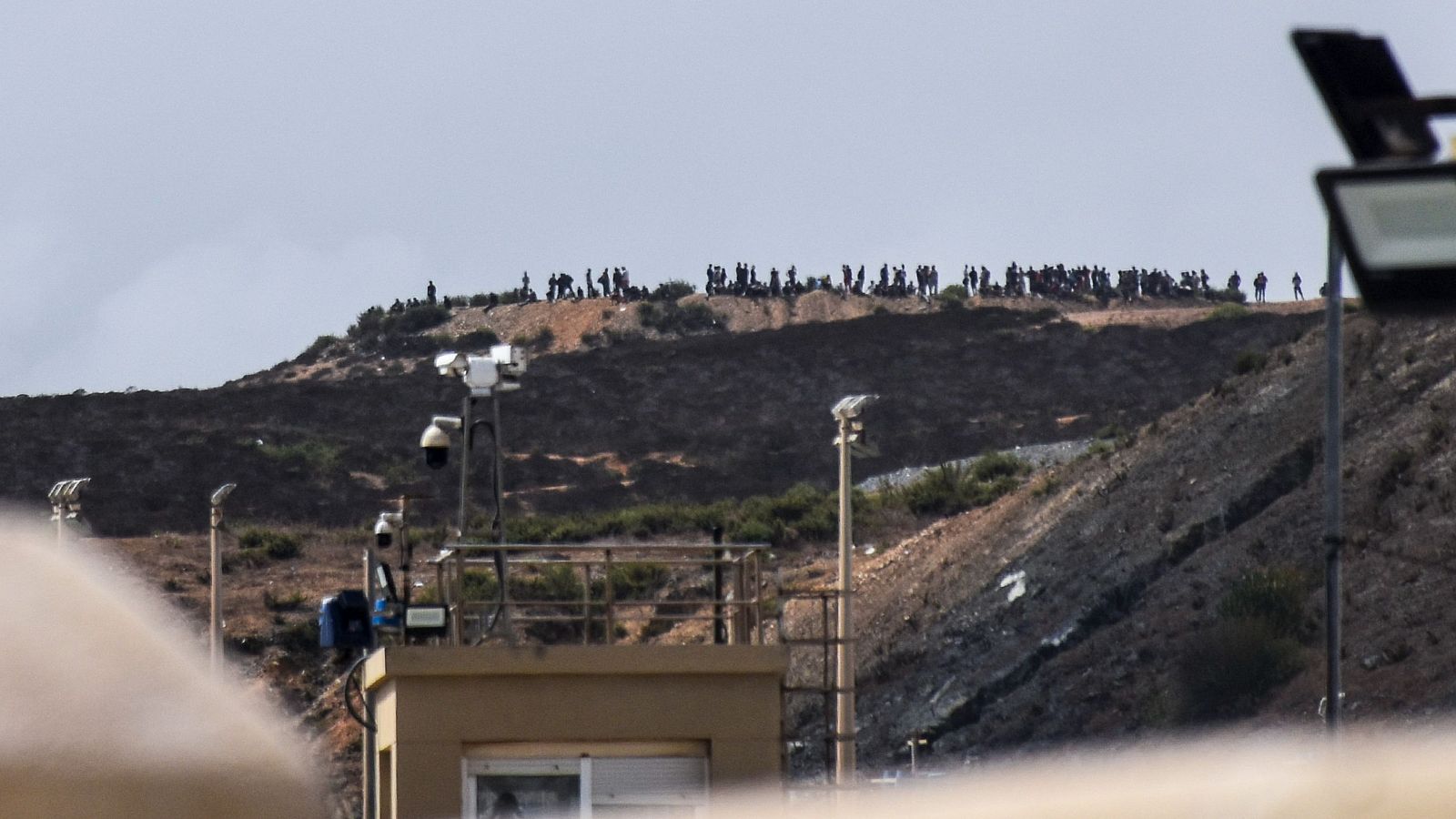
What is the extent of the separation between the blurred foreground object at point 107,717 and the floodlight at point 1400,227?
10.9 feet

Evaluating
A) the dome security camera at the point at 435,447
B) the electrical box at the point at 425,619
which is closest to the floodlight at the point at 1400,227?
the electrical box at the point at 425,619

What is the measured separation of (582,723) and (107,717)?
1092cm

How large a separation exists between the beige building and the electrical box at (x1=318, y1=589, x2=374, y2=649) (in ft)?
7.61

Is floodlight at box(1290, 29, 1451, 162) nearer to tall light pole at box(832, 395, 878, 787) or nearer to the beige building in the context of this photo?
the beige building

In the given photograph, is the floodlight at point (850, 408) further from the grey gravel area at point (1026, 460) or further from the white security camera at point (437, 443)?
the grey gravel area at point (1026, 460)

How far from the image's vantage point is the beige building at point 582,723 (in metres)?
16.8

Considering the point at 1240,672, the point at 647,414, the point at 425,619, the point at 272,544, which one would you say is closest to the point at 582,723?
the point at 425,619

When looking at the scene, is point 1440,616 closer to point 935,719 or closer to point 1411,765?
point 935,719

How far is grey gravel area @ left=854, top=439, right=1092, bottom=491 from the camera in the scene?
7138 centimetres

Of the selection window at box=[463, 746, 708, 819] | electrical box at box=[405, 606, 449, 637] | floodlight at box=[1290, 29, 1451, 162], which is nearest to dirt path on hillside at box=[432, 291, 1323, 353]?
electrical box at box=[405, 606, 449, 637]

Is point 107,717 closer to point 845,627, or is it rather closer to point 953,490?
point 845,627

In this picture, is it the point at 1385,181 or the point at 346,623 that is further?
the point at 346,623

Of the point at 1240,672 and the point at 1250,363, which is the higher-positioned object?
the point at 1250,363

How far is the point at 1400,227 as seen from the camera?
4.45m
